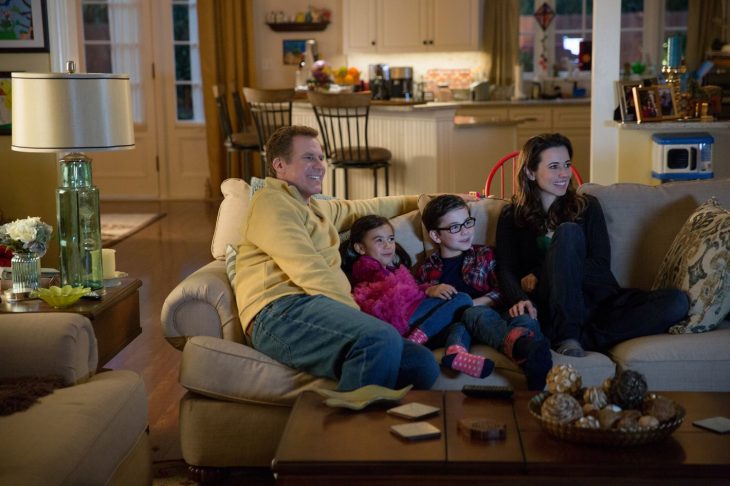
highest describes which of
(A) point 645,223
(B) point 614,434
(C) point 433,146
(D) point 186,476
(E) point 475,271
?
(C) point 433,146

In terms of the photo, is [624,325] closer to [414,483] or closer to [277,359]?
[277,359]

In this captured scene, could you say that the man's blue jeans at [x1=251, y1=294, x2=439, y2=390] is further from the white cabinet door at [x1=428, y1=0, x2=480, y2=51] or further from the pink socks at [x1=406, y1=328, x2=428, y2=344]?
the white cabinet door at [x1=428, y1=0, x2=480, y2=51]

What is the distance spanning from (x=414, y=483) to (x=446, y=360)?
919 millimetres

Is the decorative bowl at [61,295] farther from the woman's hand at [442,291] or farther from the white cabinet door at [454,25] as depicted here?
the white cabinet door at [454,25]

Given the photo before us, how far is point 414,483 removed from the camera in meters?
2.16

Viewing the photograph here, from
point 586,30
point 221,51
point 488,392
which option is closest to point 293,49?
point 221,51

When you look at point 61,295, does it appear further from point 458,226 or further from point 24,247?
point 458,226

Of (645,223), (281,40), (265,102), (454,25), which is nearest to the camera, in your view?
(645,223)

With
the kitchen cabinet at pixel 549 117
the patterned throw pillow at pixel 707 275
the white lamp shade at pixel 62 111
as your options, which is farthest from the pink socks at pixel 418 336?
the kitchen cabinet at pixel 549 117

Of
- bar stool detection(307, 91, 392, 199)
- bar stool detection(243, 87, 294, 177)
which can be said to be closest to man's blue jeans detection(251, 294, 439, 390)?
bar stool detection(307, 91, 392, 199)

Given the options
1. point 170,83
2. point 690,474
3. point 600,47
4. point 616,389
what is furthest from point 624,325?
point 170,83

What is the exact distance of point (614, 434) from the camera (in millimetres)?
2178

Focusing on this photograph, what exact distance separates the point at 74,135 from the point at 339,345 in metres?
1.16

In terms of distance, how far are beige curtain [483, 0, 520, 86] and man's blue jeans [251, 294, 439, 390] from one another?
253 inches
